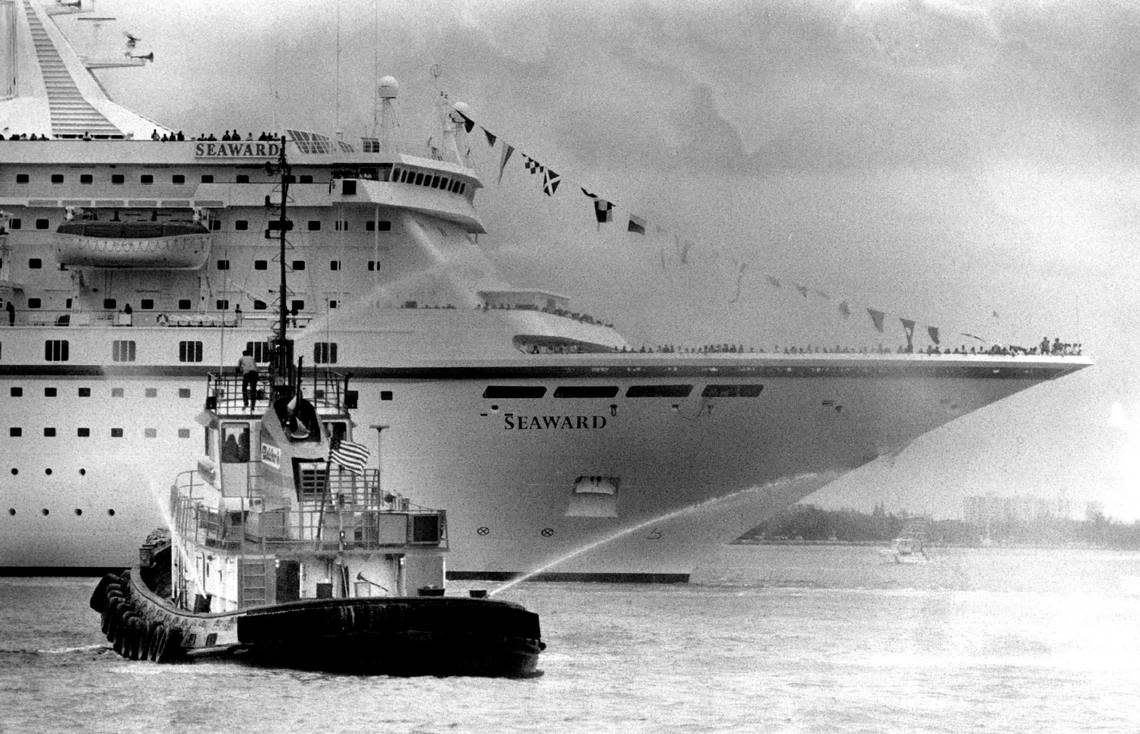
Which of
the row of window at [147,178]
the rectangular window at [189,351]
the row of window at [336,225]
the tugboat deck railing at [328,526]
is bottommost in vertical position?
the tugboat deck railing at [328,526]

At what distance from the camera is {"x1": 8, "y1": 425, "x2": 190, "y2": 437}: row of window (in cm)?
4934

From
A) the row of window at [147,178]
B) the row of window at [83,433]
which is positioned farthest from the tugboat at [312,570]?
the row of window at [147,178]

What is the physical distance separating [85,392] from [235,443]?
1906 centimetres

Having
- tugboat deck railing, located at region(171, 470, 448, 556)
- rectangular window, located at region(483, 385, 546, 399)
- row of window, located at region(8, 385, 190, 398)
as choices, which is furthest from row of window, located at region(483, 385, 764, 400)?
tugboat deck railing, located at region(171, 470, 448, 556)

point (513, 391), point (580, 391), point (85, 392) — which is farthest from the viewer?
point (85, 392)

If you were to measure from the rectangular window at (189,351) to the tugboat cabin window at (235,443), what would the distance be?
17.8m

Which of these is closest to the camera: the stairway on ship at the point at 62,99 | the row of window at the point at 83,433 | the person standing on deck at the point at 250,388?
the person standing on deck at the point at 250,388

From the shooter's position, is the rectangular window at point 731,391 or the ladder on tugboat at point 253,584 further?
the rectangular window at point 731,391

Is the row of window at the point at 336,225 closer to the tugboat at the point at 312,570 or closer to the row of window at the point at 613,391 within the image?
the row of window at the point at 613,391

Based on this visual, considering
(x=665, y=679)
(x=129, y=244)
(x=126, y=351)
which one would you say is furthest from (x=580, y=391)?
(x=665, y=679)

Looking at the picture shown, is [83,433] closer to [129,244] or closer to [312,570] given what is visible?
[129,244]

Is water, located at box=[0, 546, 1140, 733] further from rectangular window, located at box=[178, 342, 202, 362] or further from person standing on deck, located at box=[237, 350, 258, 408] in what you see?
rectangular window, located at box=[178, 342, 202, 362]

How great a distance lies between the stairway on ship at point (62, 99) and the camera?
5497cm

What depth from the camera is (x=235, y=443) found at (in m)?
31.8
